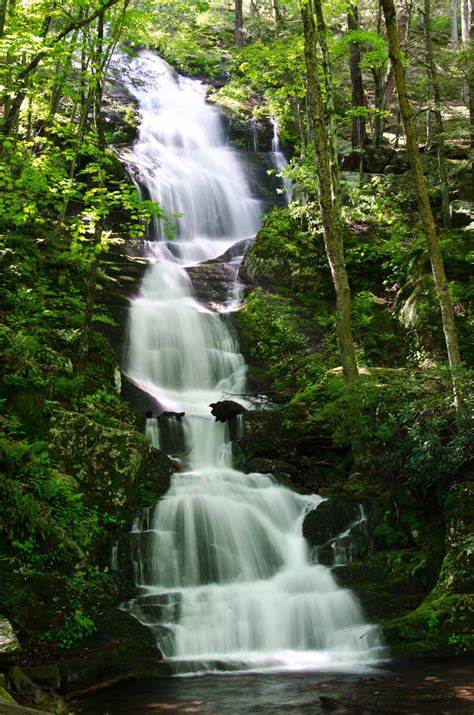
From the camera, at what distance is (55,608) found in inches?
282

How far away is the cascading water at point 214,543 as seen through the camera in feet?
24.0

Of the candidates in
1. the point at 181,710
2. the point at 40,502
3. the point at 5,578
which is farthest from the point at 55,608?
the point at 181,710

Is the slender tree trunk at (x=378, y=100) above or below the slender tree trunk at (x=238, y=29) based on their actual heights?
below

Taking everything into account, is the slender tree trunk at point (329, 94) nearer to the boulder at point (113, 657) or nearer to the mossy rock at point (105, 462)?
the mossy rock at point (105, 462)

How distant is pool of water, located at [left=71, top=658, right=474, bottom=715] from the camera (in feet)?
17.2

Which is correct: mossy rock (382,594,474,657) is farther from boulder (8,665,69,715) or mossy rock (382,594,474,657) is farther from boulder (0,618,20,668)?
boulder (0,618,20,668)

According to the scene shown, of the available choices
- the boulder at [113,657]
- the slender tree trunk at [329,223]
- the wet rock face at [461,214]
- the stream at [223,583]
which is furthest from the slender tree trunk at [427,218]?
the wet rock face at [461,214]

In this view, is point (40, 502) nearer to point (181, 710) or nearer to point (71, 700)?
point (71, 700)

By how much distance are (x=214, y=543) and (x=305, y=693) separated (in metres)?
3.34

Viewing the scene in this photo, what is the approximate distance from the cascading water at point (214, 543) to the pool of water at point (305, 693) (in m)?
0.56

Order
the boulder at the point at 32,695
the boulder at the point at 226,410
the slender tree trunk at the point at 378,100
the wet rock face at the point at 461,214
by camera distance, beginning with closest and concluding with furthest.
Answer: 1. the boulder at the point at 32,695
2. the boulder at the point at 226,410
3. the wet rock face at the point at 461,214
4. the slender tree trunk at the point at 378,100

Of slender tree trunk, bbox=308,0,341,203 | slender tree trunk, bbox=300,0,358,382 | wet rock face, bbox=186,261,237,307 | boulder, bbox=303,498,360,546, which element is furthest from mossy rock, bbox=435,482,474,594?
wet rock face, bbox=186,261,237,307

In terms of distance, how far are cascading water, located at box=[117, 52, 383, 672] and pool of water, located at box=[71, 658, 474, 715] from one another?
22.2 inches

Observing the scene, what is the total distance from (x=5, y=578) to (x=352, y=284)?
1135 cm
